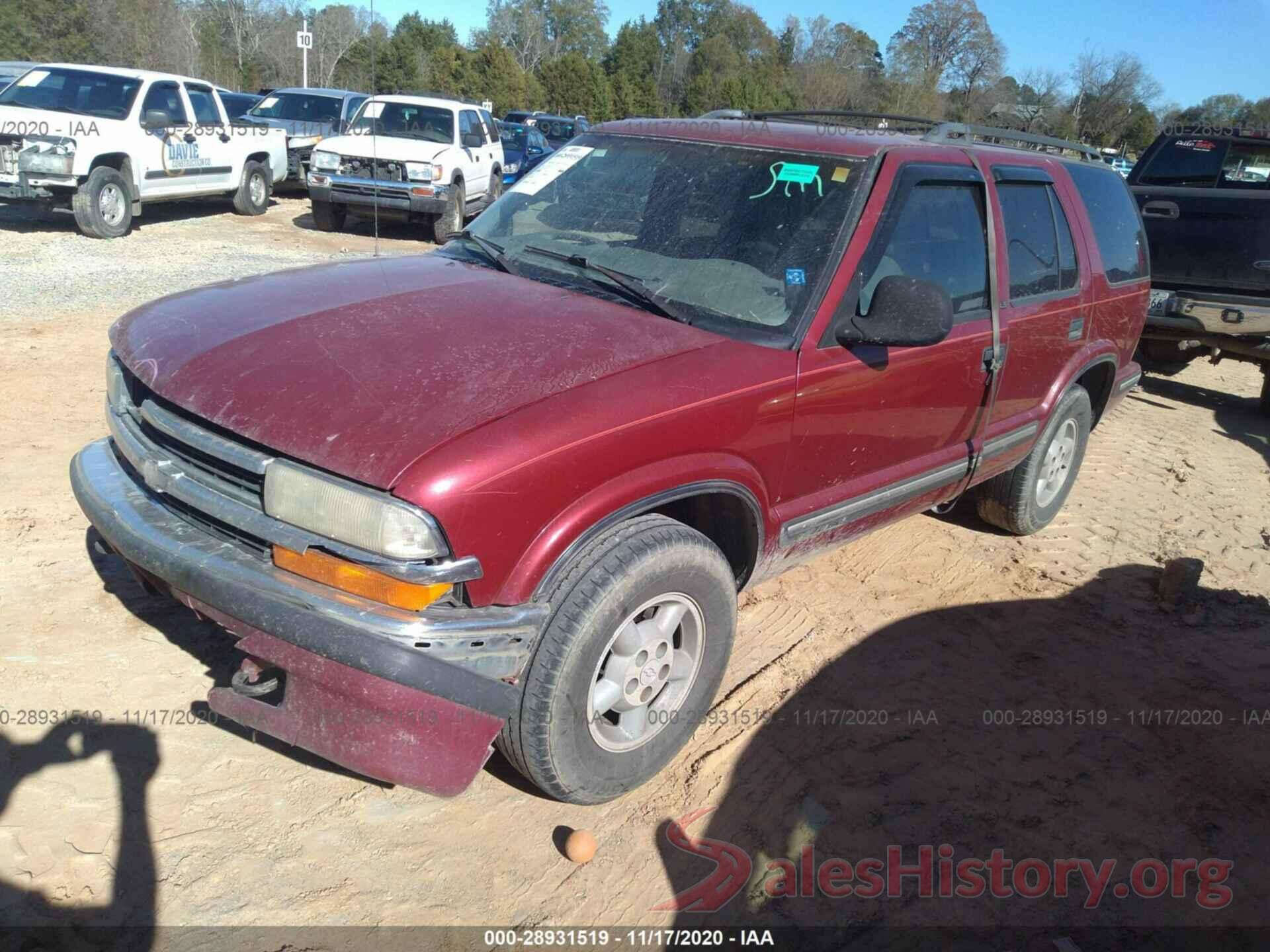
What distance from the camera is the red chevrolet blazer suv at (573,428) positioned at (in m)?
2.40

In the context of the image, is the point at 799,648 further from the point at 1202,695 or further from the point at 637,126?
the point at 637,126

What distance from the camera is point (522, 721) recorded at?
263 cm

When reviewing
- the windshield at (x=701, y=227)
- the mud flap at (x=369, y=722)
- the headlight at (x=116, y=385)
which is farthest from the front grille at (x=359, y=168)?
the mud flap at (x=369, y=722)

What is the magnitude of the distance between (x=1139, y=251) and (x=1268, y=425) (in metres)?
3.90

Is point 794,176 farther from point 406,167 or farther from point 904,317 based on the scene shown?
point 406,167

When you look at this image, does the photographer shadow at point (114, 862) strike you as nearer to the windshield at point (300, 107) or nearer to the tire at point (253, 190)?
the tire at point (253, 190)

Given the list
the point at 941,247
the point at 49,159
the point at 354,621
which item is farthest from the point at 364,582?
the point at 49,159

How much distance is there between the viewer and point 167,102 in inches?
489

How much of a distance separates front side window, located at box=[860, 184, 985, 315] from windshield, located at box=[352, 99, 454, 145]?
10.7m

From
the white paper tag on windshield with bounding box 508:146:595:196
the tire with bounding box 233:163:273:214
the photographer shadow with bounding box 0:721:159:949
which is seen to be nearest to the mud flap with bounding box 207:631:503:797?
the photographer shadow with bounding box 0:721:159:949

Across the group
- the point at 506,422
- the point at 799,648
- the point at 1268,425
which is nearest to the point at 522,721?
the point at 506,422

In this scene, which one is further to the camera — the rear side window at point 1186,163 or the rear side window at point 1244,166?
the rear side window at point 1186,163

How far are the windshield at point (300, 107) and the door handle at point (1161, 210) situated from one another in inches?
531

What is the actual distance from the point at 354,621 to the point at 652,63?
49919 millimetres
